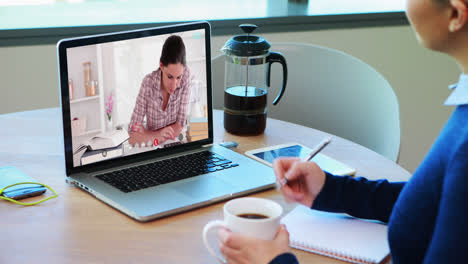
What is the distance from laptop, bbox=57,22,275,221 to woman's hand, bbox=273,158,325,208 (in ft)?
0.43

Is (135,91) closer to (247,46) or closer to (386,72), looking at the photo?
(247,46)

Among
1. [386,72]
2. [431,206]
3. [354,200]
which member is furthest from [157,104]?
[386,72]

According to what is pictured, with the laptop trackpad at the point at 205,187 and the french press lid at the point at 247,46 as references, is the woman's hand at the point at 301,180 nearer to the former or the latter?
the laptop trackpad at the point at 205,187

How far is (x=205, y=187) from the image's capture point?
1.18 m

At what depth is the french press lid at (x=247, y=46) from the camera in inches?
57.8

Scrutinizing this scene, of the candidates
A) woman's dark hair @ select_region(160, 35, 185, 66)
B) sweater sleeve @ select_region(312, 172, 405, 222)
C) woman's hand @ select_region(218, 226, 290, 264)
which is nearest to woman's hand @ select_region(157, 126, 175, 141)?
woman's dark hair @ select_region(160, 35, 185, 66)

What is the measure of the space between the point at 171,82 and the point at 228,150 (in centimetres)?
21

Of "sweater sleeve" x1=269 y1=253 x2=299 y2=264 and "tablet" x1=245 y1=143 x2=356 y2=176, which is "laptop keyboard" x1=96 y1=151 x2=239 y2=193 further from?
"sweater sleeve" x1=269 y1=253 x2=299 y2=264

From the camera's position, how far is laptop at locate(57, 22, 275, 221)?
115cm

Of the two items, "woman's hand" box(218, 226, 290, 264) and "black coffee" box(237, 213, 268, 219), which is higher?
"black coffee" box(237, 213, 268, 219)

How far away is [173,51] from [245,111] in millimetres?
277

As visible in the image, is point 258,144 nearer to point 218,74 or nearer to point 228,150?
point 228,150

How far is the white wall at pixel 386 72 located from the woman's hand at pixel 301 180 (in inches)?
54.3

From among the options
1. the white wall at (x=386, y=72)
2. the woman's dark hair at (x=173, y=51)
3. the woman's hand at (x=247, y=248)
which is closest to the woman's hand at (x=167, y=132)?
the woman's dark hair at (x=173, y=51)
